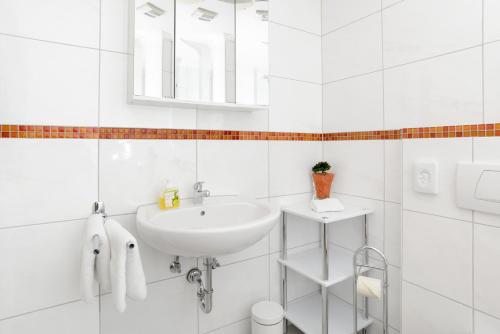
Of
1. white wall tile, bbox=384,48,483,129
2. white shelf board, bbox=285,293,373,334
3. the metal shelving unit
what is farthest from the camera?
white shelf board, bbox=285,293,373,334

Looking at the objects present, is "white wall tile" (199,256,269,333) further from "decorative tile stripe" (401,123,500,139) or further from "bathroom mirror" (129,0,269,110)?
"decorative tile stripe" (401,123,500,139)

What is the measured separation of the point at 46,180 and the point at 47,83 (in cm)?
37

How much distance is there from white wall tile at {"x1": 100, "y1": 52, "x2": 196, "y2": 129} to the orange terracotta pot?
910 millimetres

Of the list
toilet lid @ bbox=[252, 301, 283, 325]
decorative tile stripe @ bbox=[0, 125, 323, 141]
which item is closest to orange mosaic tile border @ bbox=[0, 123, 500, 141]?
decorative tile stripe @ bbox=[0, 125, 323, 141]

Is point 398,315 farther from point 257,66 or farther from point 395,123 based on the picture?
point 257,66

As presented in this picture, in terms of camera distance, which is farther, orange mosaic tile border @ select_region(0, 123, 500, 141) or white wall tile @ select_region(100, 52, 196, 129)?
white wall tile @ select_region(100, 52, 196, 129)

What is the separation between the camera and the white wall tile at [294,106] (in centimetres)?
163

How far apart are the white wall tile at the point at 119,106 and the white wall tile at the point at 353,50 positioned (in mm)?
1069

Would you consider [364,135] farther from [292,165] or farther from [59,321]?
[59,321]

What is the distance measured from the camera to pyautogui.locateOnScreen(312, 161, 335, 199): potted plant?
162 cm

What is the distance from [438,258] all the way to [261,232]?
766 millimetres

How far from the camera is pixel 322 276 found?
1378 millimetres

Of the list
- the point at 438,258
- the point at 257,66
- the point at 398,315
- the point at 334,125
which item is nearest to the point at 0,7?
the point at 257,66

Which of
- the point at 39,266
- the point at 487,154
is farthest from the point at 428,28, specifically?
the point at 39,266
